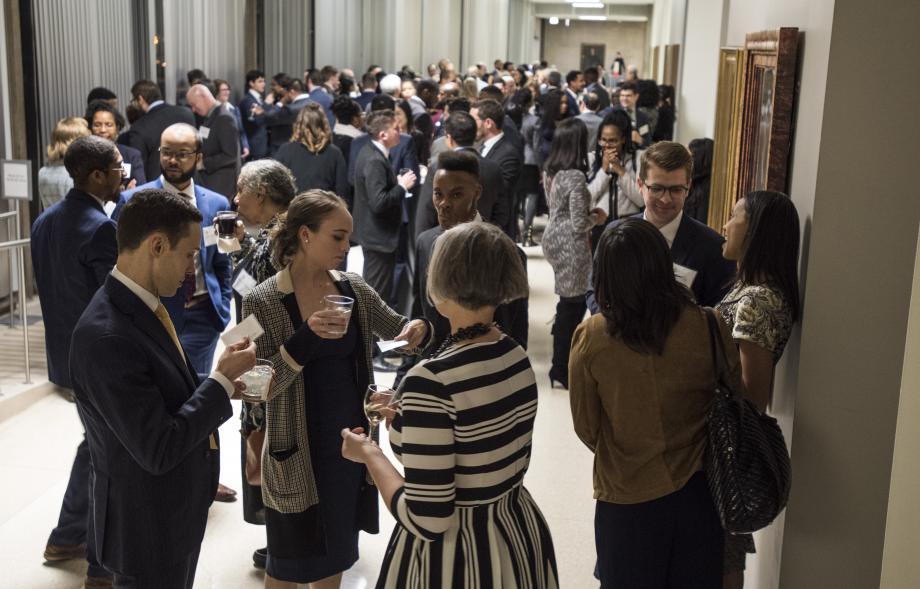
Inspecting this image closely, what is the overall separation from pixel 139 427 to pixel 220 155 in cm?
700

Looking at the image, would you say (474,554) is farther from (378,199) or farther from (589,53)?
(589,53)

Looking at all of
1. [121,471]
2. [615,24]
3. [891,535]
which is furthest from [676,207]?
[615,24]

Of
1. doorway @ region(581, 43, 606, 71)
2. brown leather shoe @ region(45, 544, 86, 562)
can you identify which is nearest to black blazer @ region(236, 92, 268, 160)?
brown leather shoe @ region(45, 544, 86, 562)

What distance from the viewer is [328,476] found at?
122 inches

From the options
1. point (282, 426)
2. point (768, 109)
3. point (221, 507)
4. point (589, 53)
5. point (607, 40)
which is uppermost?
point (607, 40)

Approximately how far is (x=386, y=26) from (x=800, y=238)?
19968 mm

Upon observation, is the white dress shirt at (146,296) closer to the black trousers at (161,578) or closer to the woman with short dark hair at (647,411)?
the black trousers at (161,578)

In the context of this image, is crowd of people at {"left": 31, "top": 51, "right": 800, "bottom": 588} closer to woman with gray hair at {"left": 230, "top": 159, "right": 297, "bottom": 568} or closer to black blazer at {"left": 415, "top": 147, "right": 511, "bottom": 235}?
woman with gray hair at {"left": 230, "top": 159, "right": 297, "bottom": 568}

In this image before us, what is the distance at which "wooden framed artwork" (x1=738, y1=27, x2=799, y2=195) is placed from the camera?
3152mm

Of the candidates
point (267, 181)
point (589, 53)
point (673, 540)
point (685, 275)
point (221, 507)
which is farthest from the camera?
point (589, 53)

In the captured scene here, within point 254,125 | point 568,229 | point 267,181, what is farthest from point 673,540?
point 254,125

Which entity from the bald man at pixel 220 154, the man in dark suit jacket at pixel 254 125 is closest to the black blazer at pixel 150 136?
the bald man at pixel 220 154

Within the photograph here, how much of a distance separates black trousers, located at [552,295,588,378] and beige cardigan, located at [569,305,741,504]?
11.7ft

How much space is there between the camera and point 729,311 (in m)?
2.96
